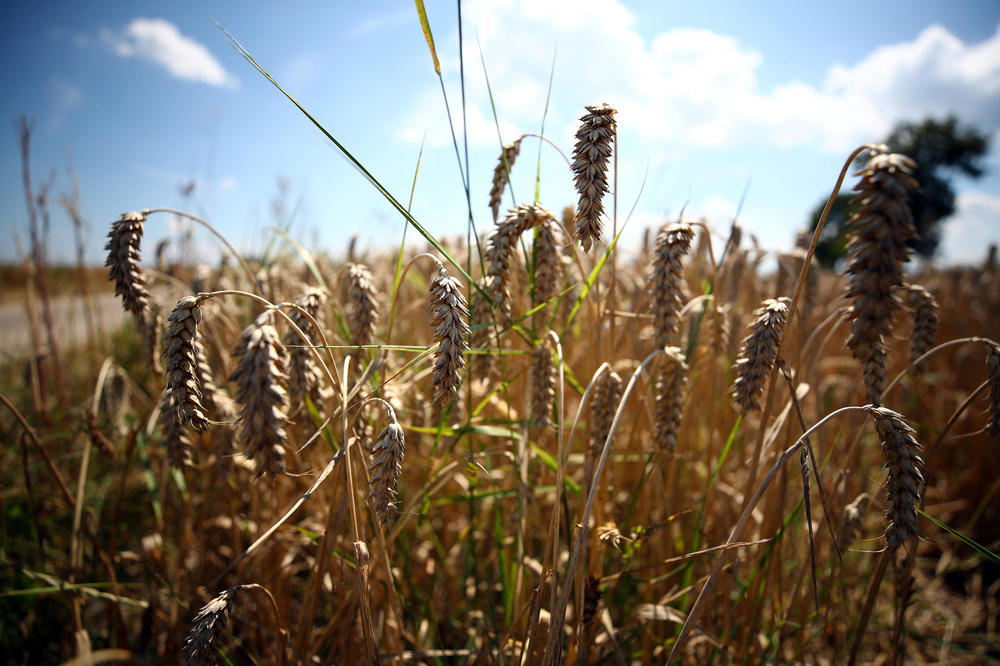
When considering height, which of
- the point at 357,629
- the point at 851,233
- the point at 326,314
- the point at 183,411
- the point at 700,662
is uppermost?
the point at 851,233

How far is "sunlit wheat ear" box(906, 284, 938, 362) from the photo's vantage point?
142 cm

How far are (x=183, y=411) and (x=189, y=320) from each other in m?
0.17

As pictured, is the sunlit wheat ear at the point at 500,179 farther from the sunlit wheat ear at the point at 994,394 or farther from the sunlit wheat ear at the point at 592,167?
the sunlit wheat ear at the point at 994,394

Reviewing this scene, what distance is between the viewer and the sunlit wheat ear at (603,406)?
1.34 m

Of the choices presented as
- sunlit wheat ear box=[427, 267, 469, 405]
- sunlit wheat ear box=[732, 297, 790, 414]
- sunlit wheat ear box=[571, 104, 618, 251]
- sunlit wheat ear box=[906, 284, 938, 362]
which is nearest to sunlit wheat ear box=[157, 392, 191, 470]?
sunlit wheat ear box=[427, 267, 469, 405]

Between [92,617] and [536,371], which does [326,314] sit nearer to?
[536,371]

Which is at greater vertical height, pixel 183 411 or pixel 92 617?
pixel 183 411

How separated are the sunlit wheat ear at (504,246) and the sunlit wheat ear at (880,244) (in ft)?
2.29

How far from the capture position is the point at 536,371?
1.41 meters

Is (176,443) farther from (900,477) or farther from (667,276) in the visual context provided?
(900,477)

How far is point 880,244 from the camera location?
70cm

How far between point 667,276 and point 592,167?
14.7 inches

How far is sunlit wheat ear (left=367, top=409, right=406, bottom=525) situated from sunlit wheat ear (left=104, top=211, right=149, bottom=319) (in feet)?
2.35

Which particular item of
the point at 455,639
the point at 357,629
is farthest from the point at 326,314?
the point at 455,639
